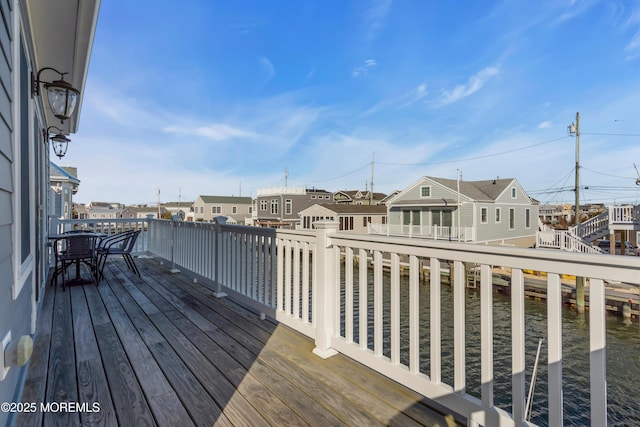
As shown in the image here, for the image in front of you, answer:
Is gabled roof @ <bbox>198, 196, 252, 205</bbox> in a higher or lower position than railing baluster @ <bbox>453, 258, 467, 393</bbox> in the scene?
higher

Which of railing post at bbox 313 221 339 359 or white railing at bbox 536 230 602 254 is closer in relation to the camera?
railing post at bbox 313 221 339 359

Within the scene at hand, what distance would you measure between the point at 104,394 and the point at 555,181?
1214 inches

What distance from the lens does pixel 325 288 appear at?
2.13 metres

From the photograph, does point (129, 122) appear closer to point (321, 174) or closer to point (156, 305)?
point (156, 305)

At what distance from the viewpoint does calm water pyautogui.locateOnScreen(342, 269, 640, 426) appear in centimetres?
493

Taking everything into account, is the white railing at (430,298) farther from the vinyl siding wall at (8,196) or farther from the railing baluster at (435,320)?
the vinyl siding wall at (8,196)

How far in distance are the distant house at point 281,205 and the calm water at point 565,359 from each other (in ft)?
60.8

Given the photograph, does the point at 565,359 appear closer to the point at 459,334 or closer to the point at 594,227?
the point at 459,334

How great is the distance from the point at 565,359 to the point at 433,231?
9.97m

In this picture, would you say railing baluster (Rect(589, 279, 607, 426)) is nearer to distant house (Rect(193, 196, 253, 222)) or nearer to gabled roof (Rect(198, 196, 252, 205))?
distant house (Rect(193, 196, 253, 222))

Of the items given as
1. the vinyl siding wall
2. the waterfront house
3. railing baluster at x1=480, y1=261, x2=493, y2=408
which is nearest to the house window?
the waterfront house

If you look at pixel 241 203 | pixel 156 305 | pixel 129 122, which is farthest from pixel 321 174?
pixel 156 305

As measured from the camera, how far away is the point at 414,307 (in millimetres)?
1628

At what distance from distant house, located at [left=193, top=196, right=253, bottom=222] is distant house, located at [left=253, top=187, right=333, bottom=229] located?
584cm
